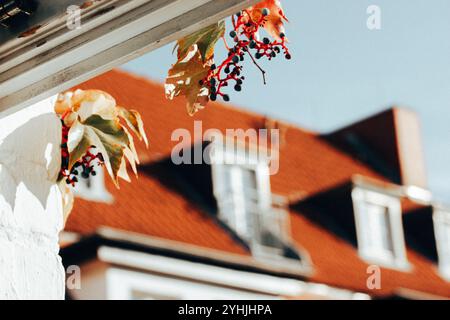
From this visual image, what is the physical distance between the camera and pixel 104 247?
11086 millimetres

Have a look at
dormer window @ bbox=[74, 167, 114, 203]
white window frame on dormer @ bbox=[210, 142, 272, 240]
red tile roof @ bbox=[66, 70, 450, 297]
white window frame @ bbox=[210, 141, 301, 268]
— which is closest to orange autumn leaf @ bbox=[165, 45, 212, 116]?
red tile roof @ bbox=[66, 70, 450, 297]

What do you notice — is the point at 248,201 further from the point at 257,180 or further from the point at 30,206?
the point at 30,206

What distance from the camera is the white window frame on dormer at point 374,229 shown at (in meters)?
16.1

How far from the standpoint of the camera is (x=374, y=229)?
54.2 feet

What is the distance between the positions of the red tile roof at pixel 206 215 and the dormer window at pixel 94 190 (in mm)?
114

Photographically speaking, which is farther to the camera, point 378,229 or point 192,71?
point 378,229

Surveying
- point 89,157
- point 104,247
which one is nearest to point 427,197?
point 104,247

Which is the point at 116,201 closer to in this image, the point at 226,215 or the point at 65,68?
the point at 226,215

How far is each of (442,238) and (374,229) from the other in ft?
5.14

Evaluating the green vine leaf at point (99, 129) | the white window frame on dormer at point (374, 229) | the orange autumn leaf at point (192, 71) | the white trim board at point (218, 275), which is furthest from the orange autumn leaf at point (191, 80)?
the white window frame on dormer at point (374, 229)

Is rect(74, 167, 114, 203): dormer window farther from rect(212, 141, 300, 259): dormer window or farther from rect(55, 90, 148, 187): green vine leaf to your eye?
rect(55, 90, 148, 187): green vine leaf

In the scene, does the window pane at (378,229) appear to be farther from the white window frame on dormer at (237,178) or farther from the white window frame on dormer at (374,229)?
the white window frame on dormer at (237,178)

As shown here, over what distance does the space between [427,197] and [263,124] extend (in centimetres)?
342

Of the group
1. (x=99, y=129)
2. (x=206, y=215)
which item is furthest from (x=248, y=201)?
(x=99, y=129)
